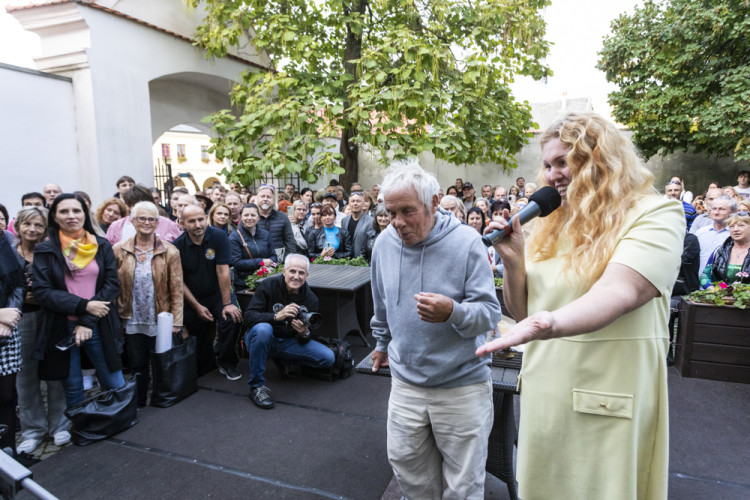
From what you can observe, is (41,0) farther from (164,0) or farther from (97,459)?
(97,459)

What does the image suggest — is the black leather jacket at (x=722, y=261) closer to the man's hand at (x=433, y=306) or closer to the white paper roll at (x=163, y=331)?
the man's hand at (x=433, y=306)

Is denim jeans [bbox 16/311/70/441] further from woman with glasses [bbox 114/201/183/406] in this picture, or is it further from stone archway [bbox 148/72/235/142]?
stone archway [bbox 148/72/235/142]

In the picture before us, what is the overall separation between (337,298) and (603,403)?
13.4ft

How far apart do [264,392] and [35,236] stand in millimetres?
2379

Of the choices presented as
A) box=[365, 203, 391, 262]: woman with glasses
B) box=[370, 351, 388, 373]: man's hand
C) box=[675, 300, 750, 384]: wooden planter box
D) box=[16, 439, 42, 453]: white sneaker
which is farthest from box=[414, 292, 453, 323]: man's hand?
box=[365, 203, 391, 262]: woman with glasses

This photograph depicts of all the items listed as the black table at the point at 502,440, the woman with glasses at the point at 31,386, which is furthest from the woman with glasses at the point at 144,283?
the black table at the point at 502,440

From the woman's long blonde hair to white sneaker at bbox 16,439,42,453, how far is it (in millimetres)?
4121

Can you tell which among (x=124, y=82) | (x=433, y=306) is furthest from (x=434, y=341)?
(x=124, y=82)

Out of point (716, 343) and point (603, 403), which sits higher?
point (603, 403)

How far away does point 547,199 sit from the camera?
4.83ft

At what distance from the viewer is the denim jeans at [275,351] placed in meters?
4.42

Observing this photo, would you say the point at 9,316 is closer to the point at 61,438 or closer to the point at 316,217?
the point at 61,438

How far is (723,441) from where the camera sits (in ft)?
11.8

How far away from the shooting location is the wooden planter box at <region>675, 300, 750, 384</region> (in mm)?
4594
